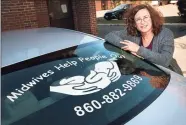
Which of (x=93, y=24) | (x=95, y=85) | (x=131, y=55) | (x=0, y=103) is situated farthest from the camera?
(x=93, y=24)

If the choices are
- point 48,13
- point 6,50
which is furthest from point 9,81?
point 48,13

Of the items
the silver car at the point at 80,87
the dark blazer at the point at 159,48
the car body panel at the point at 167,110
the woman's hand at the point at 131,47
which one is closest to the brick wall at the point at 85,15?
the dark blazer at the point at 159,48

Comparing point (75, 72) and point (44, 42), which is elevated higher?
point (44, 42)

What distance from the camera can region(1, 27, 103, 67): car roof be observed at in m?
2.29

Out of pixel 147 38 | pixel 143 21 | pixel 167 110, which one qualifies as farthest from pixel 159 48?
pixel 167 110

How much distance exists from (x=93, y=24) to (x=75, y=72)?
24.4 feet

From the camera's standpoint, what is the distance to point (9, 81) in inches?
80.7

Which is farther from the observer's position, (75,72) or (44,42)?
(44,42)

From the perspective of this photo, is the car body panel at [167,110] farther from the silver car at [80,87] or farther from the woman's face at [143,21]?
the woman's face at [143,21]

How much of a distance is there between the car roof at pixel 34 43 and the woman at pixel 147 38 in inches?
13.4

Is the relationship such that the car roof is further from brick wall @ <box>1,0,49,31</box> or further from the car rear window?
brick wall @ <box>1,0,49,31</box>

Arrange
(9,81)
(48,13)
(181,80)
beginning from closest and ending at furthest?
(9,81), (181,80), (48,13)

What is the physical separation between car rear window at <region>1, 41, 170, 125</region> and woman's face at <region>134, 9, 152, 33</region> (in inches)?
21.2

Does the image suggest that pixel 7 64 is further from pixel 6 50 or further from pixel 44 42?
pixel 44 42
